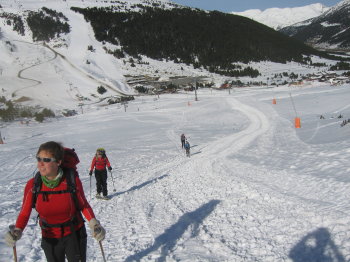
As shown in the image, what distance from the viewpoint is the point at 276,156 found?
45.3ft

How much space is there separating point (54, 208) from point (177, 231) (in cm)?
368

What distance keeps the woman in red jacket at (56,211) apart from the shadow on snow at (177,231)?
2.14m

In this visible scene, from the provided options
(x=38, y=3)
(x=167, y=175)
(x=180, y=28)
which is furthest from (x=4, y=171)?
(x=38, y=3)

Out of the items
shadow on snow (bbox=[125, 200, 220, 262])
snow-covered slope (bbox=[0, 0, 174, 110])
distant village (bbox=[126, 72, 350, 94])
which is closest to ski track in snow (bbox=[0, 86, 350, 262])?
shadow on snow (bbox=[125, 200, 220, 262])

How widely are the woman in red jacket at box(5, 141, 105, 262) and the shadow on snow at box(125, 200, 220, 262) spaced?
7.01 ft

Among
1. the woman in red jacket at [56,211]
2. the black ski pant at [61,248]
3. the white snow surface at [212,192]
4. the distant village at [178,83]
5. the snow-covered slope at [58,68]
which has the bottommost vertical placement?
the white snow surface at [212,192]

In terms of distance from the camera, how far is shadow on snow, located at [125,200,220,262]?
19.1ft

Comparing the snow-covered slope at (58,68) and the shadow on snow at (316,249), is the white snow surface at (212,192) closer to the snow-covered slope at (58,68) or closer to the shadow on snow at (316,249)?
the shadow on snow at (316,249)

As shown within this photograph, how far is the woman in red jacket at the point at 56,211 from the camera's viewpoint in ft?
11.2

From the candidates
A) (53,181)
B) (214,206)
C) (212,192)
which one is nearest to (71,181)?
(53,181)

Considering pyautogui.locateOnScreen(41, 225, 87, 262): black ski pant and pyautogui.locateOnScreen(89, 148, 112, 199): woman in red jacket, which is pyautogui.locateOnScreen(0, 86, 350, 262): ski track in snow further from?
pyautogui.locateOnScreen(41, 225, 87, 262): black ski pant

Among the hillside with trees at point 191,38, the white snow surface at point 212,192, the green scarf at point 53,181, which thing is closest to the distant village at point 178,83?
the hillside with trees at point 191,38

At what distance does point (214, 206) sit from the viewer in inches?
318

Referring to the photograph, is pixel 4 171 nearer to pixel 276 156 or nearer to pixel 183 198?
pixel 183 198
